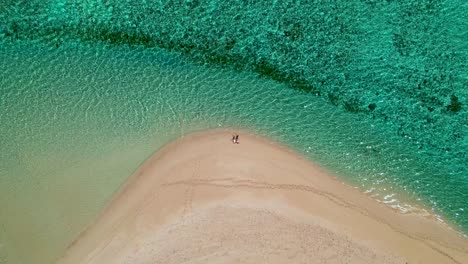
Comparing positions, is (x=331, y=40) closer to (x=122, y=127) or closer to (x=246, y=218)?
(x=246, y=218)

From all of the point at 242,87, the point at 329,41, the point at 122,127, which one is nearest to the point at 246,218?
the point at 242,87

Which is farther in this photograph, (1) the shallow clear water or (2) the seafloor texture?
(2) the seafloor texture

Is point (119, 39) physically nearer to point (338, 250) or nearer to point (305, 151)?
point (305, 151)

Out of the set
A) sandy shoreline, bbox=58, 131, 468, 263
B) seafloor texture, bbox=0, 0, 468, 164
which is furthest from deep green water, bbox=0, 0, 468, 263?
sandy shoreline, bbox=58, 131, 468, 263

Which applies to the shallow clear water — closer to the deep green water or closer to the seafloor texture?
the deep green water

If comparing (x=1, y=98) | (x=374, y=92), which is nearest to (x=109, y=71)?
(x=1, y=98)

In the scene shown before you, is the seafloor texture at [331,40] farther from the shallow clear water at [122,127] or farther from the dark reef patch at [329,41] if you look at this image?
the shallow clear water at [122,127]
